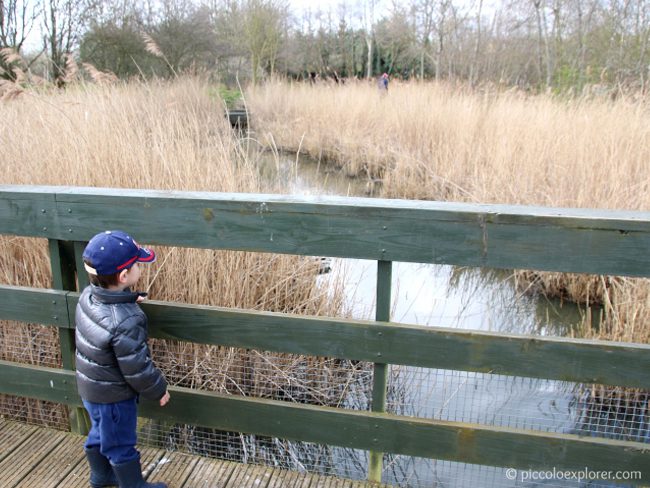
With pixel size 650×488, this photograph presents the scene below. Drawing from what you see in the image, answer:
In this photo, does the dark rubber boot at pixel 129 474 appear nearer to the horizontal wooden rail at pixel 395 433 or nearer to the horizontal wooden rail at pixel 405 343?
the horizontal wooden rail at pixel 395 433

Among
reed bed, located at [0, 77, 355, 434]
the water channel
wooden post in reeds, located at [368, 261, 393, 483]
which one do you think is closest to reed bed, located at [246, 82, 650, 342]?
the water channel

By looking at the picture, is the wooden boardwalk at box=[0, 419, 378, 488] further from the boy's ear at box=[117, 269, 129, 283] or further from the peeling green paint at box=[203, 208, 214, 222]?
the peeling green paint at box=[203, 208, 214, 222]

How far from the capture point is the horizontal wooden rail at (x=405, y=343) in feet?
5.85

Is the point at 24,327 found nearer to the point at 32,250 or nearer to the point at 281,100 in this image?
the point at 32,250

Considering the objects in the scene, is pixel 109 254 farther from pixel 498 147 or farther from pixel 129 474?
pixel 498 147

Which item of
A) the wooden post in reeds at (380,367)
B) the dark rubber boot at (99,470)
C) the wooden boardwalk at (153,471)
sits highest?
the wooden post in reeds at (380,367)

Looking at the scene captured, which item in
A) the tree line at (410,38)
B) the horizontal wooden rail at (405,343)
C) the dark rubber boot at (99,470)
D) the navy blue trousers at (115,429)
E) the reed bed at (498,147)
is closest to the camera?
the horizontal wooden rail at (405,343)

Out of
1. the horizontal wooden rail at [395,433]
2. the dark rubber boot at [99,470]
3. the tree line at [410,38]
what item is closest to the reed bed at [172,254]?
the horizontal wooden rail at [395,433]

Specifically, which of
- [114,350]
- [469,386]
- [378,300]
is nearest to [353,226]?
[378,300]

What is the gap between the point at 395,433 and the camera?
1.99 m

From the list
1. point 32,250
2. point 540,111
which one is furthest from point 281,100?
point 32,250

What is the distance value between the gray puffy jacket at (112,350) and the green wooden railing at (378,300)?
10.2 inches

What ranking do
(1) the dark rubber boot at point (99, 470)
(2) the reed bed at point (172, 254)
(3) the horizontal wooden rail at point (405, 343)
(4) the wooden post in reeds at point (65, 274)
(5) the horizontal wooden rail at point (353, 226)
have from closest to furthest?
(5) the horizontal wooden rail at point (353, 226)
(3) the horizontal wooden rail at point (405, 343)
(1) the dark rubber boot at point (99, 470)
(4) the wooden post in reeds at point (65, 274)
(2) the reed bed at point (172, 254)

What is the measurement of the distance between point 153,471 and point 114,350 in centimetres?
63
